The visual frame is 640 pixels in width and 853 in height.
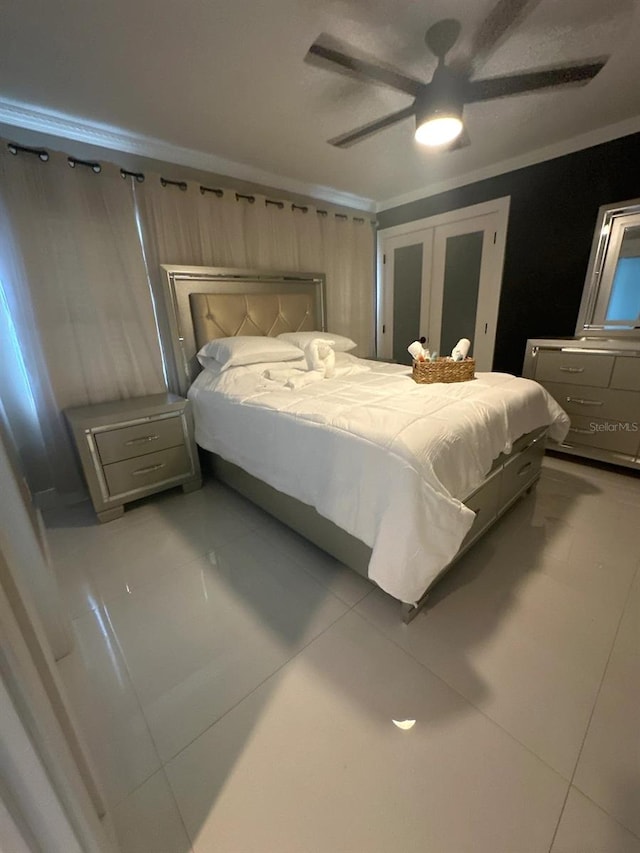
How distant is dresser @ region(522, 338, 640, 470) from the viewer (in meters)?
2.33

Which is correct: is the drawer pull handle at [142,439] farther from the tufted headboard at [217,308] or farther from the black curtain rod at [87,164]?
the black curtain rod at [87,164]

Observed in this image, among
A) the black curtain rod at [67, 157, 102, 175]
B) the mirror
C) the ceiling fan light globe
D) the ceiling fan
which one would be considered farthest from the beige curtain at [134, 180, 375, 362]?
the mirror

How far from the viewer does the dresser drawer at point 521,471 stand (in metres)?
1.79

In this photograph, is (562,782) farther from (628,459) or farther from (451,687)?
(628,459)

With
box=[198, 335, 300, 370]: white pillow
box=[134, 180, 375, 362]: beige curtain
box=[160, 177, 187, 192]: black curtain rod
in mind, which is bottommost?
box=[198, 335, 300, 370]: white pillow

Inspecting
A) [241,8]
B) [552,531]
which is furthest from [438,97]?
[552,531]

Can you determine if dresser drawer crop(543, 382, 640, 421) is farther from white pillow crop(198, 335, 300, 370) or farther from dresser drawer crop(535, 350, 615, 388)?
white pillow crop(198, 335, 300, 370)

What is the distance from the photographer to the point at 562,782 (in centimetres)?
92

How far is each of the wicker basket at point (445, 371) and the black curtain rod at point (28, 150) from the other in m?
2.43

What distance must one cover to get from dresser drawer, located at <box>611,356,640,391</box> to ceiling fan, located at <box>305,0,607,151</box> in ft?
5.46

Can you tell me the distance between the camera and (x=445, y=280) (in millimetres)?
3549

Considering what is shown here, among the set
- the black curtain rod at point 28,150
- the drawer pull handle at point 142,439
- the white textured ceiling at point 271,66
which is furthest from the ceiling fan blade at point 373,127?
the drawer pull handle at point 142,439

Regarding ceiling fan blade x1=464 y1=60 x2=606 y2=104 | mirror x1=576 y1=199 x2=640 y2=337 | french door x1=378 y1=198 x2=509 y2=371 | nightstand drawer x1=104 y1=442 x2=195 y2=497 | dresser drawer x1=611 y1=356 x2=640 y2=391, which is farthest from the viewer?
french door x1=378 y1=198 x2=509 y2=371
